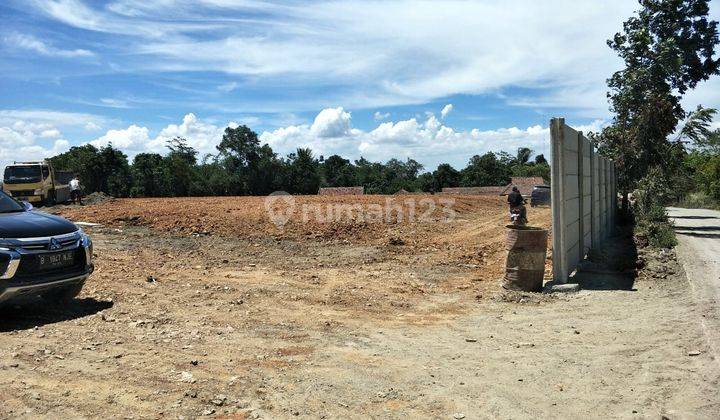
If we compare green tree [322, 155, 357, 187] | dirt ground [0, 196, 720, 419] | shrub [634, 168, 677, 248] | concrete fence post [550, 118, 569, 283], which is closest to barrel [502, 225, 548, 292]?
concrete fence post [550, 118, 569, 283]

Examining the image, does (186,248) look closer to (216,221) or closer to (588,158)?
(216,221)

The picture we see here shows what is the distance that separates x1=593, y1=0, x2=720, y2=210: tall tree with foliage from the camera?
60.5 feet

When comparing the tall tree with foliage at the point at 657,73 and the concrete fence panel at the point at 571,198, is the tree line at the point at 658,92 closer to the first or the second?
the tall tree with foliage at the point at 657,73

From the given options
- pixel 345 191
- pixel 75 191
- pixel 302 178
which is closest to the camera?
pixel 75 191

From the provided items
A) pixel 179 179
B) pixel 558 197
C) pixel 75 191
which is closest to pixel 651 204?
pixel 558 197

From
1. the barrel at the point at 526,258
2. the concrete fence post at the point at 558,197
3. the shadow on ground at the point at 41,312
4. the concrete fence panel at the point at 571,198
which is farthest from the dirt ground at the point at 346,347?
the concrete fence panel at the point at 571,198

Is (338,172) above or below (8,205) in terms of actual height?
above

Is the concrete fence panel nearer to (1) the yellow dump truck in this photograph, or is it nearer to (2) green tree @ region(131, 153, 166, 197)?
(1) the yellow dump truck

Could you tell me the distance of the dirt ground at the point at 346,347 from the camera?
409 centimetres

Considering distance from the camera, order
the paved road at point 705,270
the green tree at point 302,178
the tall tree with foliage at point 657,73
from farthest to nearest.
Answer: the green tree at point 302,178 → the tall tree with foliage at point 657,73 → the paved road at point 705,270

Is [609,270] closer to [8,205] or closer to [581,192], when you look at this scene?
[581,192]

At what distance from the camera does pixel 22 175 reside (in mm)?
21859

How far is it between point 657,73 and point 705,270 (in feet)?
38.2

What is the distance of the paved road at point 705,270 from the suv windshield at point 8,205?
8.02 m
